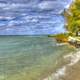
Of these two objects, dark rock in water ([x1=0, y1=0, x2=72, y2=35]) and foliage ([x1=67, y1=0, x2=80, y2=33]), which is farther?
dark rock in water ([x1=0, y1=0, x2=72, y2=35])

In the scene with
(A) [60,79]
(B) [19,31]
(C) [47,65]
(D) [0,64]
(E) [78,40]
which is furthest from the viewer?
(B) [19,31]

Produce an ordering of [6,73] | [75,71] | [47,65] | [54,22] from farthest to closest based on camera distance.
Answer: [54,22] < [47,65] < [6,73] < [75,71]

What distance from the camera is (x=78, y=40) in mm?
38375

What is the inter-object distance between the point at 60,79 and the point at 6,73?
484 centimetres

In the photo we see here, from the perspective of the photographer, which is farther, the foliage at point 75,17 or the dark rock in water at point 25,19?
the dark rock in water at point 25,19

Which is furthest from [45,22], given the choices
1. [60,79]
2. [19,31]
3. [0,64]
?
[60,79]

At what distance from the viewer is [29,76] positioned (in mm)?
18562

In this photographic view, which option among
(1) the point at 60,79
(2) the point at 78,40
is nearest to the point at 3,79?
(1) the point at 60,79

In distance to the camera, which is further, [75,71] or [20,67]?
[20,67]

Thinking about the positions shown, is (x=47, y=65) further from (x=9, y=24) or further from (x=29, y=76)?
(x=9, y=24)

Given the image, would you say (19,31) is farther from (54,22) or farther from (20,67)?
(20,67)

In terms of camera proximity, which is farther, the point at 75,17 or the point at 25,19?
the point at 25,19

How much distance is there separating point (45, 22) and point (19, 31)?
10.4 metres

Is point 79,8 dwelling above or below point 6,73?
above
